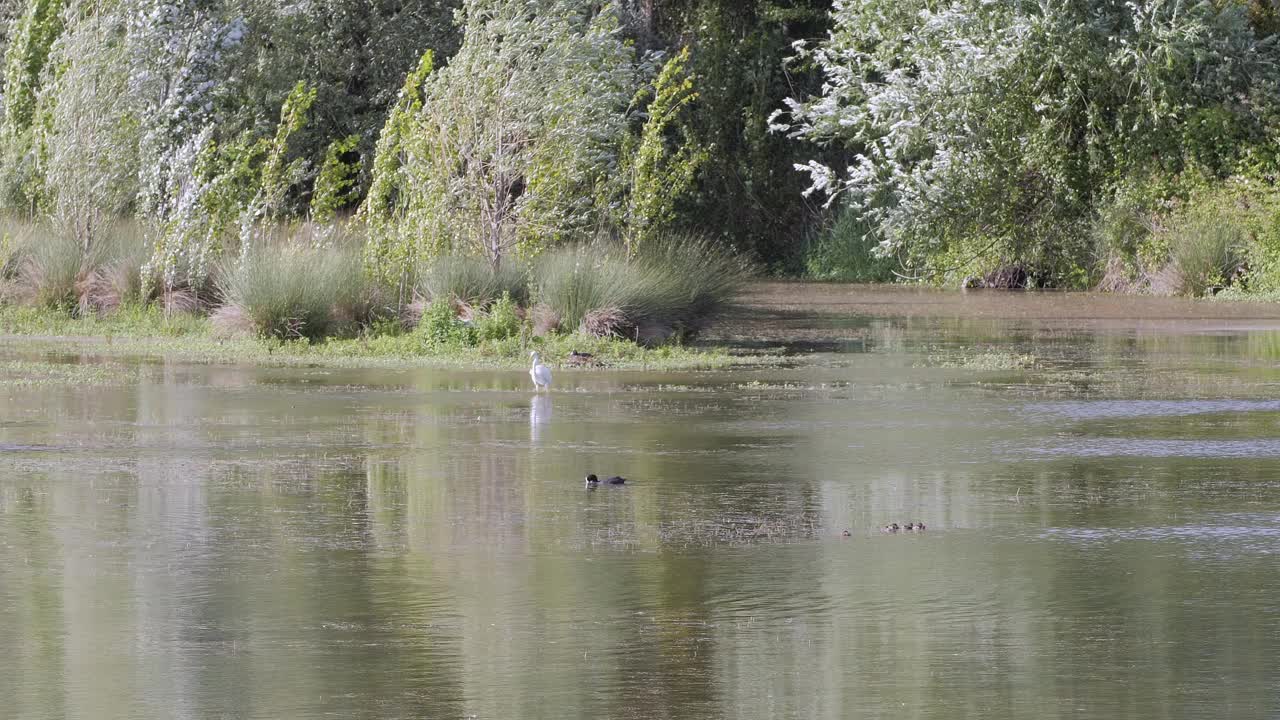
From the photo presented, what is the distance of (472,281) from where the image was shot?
→ 25.7 m

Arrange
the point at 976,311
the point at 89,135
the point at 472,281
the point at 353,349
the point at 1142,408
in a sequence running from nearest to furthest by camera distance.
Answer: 1. the point at 1142,408
2. the point at 353,349
3. the point at 472,281
4. the point at 89,135
5. the point at 976,311

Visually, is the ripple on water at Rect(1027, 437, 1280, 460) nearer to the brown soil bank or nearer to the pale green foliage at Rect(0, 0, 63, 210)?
the brown soil bank

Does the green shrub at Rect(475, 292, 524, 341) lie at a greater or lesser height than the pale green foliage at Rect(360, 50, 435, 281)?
lesser

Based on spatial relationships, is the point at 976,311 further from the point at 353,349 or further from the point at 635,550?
the point at 635,550

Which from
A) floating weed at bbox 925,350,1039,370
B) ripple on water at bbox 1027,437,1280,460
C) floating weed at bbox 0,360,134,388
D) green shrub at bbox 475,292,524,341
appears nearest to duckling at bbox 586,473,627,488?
ripple on water at bbox 1027,437,1280,460

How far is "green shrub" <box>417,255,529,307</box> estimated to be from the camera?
2550 cm

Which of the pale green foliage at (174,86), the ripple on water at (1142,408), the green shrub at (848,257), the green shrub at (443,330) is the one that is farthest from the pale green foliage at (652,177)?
the green shrub at (848,257)

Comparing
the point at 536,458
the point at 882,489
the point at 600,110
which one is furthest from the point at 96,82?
the point at 882,489

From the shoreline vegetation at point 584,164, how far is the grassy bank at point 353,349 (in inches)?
4.1

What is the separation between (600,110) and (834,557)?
20.2 metres

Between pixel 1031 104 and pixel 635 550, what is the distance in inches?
1201

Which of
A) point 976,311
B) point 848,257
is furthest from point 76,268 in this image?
point 848,257

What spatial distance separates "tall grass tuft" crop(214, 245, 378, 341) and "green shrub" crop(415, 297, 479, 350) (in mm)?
1538

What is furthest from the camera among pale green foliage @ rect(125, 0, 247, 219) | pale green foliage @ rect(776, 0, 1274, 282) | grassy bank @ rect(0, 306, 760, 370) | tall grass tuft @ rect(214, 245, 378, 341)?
pale green foliage @ rect(776, 0, 1274, 282)
